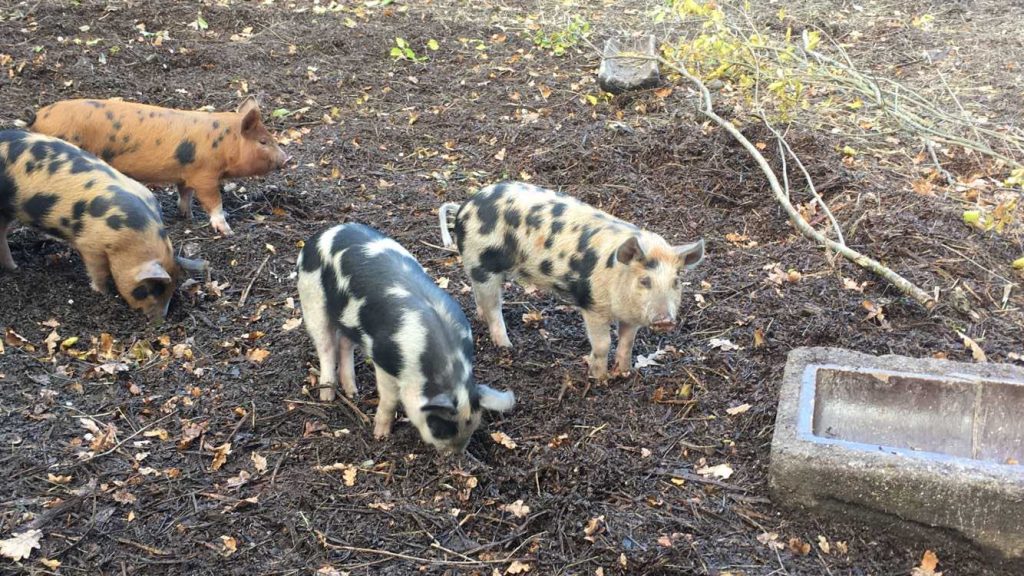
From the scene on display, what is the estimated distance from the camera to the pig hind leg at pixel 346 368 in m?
5.29

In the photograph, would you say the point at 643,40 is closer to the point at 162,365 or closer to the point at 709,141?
the point at 709,141

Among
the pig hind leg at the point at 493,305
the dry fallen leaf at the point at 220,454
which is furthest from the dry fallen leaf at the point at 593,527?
the dry fallen leaf at the point at 220,454

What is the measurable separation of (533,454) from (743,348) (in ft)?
5.29

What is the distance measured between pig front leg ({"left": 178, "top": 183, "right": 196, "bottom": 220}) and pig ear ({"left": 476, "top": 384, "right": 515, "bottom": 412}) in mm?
3864

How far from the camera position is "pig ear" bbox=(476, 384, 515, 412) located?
463 centimetres

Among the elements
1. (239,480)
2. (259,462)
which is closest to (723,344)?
(259,462)

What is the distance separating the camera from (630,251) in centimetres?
494

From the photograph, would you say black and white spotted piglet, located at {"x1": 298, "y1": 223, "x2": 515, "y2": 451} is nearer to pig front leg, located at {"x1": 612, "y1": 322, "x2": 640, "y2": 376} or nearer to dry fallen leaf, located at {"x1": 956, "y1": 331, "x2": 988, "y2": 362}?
pig front leg, located at {"x1": 612, "y1": 322, "x2": 640, "y2": 376}

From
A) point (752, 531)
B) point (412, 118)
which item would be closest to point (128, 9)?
point (412, 118)

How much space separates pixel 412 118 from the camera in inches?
357

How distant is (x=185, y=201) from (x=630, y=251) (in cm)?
415

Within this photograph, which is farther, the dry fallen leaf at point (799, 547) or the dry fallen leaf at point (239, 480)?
the dry fallen leaf at point (239, 480)

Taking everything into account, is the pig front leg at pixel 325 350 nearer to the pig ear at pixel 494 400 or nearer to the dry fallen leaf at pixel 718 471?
the pig ear at pixel 494 400

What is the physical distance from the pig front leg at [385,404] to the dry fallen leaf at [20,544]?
1646 millimetres
